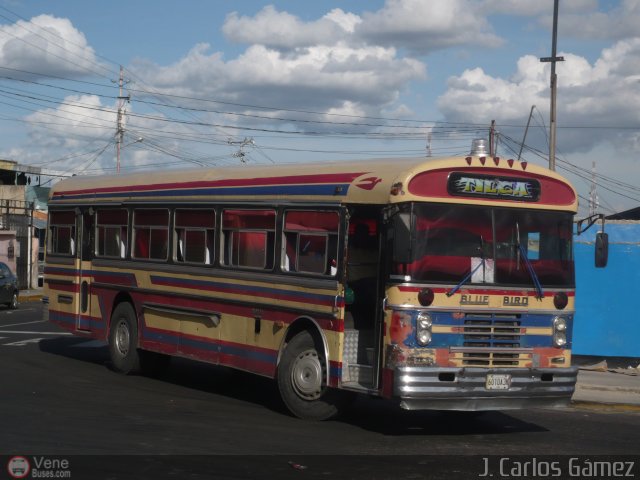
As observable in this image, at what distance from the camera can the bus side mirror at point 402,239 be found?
11.0 m

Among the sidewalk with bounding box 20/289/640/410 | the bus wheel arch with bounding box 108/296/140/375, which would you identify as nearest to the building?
the bus wheel arch with bounding box 108/296/140/375

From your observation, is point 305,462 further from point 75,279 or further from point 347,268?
point 75,279

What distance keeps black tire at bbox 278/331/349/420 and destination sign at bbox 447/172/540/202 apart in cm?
255

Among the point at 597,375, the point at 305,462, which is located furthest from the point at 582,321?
the point at 305,462

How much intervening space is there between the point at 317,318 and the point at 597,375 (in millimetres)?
7575

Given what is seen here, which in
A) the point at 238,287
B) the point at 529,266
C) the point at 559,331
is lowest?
the point at 559,331

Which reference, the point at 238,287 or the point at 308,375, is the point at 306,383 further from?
the point at 238,287

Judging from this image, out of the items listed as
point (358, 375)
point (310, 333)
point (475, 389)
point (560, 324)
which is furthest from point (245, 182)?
point (560, 324)

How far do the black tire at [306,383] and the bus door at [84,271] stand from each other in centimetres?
607

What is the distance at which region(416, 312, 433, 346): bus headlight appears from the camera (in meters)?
11.0

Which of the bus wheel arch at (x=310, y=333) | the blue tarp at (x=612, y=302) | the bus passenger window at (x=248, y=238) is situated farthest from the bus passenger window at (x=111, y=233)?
the blue tarp at (x=612, y=302)

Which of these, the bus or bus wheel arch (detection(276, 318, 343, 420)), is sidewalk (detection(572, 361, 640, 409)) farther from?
bus wheel arch (detection(276, 318, 343, 420))

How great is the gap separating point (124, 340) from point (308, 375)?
5360mm

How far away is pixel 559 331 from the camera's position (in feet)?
38.8
